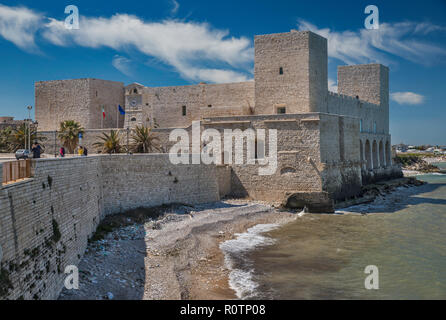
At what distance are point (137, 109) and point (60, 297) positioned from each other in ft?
71.1

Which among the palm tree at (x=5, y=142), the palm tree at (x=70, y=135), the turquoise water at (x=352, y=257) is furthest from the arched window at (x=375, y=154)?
the palm tree at (x=5, y=142)

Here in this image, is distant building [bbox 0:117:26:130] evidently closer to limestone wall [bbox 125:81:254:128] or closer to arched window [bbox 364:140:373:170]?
limestone wall [bbox 125:81:254:128]

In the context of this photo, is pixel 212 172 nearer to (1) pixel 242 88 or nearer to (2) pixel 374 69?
(1) pixel 242 88

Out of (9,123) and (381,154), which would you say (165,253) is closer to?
(9,123)

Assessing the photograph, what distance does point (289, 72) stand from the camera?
22.6 meters

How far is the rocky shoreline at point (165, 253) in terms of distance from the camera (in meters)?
8.80

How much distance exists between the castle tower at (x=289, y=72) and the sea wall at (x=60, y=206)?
8883mm

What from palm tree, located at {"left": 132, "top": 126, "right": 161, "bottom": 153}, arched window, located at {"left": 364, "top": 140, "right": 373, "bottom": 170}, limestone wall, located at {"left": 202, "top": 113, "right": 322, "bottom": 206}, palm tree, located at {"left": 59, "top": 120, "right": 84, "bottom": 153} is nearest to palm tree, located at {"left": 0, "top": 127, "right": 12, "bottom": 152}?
palm tree, located at {"left": 59, "top": 120, "right": 84, "bottom": 153}

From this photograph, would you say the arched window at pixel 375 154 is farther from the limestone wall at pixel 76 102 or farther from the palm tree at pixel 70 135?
the palm tree at pixel 70 135

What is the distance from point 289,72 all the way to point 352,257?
517 inches

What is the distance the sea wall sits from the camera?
234 inches

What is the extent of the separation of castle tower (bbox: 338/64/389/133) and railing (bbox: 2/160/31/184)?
31.6 m

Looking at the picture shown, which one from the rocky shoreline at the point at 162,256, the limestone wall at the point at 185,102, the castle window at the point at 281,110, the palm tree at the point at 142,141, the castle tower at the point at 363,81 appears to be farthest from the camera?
the castle tower at the point at 363,81

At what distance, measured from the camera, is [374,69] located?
33.9m
